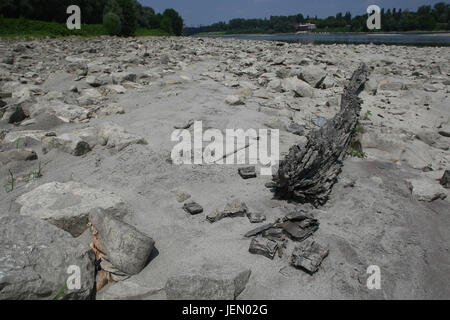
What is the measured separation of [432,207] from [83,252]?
3.10 meters

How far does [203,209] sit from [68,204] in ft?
3.77

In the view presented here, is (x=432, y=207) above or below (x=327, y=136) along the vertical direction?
below

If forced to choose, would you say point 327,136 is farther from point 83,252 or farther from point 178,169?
point 83,252

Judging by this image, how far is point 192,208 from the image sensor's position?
→ 2.72m

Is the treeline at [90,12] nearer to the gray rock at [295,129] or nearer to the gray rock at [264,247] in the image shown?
the gray rock at [295,129]

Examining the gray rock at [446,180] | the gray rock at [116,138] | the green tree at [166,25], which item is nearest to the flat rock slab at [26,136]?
the gray rock at [116,138]

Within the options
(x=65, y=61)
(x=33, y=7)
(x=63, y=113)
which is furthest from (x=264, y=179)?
→ (x=33, y=7)

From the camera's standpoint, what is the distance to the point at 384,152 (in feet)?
13.5

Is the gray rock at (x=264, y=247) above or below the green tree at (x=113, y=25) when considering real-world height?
below

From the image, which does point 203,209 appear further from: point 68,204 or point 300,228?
point 68,204

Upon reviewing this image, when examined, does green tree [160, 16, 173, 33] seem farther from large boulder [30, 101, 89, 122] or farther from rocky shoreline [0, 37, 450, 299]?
large boulder [30, 101, 89, 122]

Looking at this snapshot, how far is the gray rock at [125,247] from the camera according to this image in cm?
204

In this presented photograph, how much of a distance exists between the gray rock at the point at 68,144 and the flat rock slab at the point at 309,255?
9.39ft

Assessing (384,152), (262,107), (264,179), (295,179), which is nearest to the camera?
(295,179)
